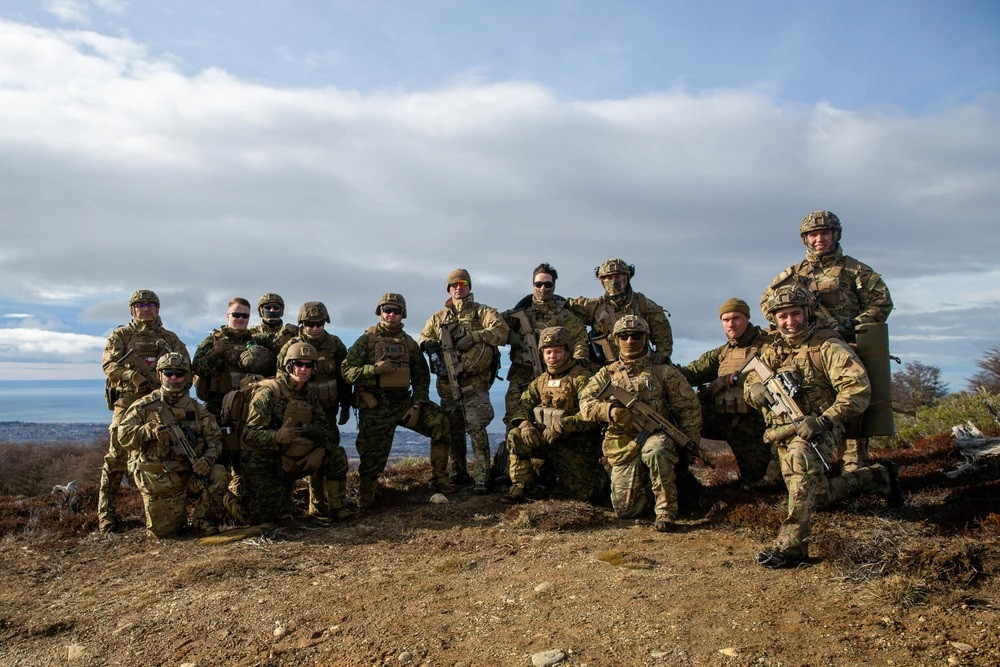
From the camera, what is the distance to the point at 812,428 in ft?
21.0

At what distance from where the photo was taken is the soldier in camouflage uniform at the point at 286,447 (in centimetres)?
886

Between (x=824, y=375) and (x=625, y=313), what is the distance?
3535 millimetres

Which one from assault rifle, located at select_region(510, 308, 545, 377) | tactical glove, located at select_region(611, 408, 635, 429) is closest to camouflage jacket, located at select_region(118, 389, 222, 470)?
assault rifle, located at select_region(510, 308, 545, 377)

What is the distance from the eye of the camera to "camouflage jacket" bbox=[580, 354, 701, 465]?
8242 millimetres

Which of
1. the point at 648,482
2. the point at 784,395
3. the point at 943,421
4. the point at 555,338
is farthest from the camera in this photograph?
the point at 943,421

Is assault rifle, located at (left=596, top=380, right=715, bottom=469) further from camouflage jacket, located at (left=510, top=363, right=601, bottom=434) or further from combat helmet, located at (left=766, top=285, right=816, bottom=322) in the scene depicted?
combat helmet, located at (left=766, top=285, right=816, bottom=322)

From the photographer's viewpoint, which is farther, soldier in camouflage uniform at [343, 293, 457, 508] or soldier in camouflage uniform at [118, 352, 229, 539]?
soldier in camouflage uniform at [343, 293, 457, 508]

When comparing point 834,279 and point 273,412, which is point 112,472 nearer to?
point 273,412

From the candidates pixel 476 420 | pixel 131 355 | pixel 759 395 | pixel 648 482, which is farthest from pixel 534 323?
pixel 131 355

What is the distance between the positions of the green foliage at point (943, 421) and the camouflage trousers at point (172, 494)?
36.6 ft

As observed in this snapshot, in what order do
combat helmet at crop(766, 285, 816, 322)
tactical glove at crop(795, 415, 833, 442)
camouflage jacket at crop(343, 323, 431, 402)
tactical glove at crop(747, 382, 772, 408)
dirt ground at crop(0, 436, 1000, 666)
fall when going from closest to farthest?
dirt ground at crop(0, 436, 1000, 666) < tactical glove at crop(795, 415, 833, 442) < tactical glove at crop(747, 382, 772, 408) < combat helmet at crop(766, 285, 816, 322) < camouflage jacket at crop(343, 323, 431, 402)

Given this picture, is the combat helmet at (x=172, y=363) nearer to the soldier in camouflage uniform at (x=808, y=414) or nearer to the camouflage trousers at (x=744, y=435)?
the camouflage trousers at (x=744, y=435)

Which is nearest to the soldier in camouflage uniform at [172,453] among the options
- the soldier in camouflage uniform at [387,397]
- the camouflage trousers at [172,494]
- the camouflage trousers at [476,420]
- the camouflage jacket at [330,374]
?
the camouflage trousers at [172,494]

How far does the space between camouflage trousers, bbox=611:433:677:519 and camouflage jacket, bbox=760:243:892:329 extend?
93.3 inches
